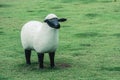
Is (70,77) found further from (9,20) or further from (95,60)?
(9,20)

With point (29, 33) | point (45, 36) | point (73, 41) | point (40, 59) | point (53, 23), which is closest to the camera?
point (53, 23)

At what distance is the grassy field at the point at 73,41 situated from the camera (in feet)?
28.0

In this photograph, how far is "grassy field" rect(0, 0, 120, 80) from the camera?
8.55 meters

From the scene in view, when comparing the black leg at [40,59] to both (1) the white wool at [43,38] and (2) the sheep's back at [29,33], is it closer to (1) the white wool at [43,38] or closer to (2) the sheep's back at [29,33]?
(1) the white wool at [43,38]

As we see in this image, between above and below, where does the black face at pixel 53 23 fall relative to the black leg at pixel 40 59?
above

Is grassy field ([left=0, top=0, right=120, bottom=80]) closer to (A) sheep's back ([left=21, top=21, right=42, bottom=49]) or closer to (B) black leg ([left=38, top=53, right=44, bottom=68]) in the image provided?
(B) black leg ([left=38, top=53, right=44, bottom=68])

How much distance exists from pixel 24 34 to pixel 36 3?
42.1 ft

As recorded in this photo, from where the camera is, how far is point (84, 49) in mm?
10836

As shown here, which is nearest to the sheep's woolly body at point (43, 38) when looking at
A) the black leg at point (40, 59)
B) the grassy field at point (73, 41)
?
the black leg at point (40, 59)

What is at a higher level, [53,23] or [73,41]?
[53,23]

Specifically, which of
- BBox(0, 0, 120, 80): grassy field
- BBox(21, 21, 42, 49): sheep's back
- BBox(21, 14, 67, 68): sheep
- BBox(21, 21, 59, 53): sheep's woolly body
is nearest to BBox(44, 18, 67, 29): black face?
BBox(21, 14, 67, 68): sheep

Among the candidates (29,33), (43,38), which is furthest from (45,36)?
(29,33)

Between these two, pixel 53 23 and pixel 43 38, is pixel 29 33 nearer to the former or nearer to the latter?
pixel 43 38

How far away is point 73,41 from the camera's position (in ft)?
39.6
